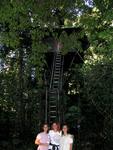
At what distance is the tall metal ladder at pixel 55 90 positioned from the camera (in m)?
26.0

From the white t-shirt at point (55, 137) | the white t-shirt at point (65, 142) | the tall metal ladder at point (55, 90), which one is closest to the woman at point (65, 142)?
the white t-shirt at point (65, 142)

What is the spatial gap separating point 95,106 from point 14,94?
18.5 ft

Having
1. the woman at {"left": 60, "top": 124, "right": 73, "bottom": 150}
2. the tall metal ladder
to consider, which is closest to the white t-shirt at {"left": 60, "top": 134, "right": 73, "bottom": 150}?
the woman at {"left": 60, "top": 124, "right": 73, "bottom": 150}

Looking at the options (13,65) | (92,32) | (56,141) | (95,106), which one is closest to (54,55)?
(13,65)

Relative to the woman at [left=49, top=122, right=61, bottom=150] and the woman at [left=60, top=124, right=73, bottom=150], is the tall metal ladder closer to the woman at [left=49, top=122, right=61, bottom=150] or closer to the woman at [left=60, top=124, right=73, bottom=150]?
the woman at [left=49, top=122, right=61, bottom=150]

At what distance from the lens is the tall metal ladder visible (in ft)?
85.5

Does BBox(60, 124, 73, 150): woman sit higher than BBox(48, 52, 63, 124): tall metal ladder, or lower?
lower

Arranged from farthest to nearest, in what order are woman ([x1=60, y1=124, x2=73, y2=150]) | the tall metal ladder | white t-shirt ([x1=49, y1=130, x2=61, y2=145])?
the tall metal ladder → white t-shirt ([x1=49, y1=130, x2=61, y2=145]) → woman ([x1=60, y1=124, x2=73, y2=150])

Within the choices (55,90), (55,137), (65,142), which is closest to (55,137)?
(55,137)

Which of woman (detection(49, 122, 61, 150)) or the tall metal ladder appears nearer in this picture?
woman (detection(49, 122, 61, 150))

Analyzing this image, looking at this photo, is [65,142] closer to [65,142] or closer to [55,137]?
[65,142]

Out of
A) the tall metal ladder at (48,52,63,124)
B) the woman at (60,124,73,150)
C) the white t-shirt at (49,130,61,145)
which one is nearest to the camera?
the woman at (60,124,73,150)

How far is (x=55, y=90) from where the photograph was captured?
94.1 ft

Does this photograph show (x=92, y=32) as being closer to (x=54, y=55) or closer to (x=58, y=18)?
(x=58, y=18)
